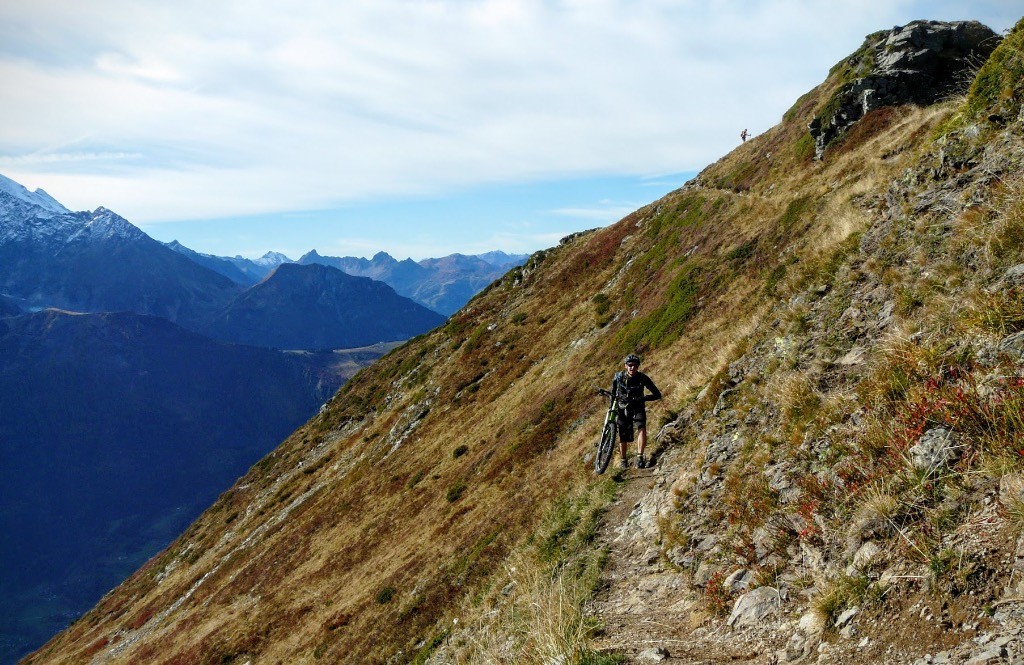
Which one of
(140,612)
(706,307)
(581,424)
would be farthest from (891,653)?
(140,612)

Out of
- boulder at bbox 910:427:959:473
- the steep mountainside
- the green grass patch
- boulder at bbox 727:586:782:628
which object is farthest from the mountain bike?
the green grass patch

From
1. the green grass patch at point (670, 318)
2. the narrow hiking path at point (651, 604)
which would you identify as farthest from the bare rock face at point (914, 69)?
the narrow hiking path at point (651, 604)

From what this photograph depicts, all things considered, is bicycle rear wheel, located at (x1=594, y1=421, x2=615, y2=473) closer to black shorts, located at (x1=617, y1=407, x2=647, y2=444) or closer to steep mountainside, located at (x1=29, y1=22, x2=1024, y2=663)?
black shorts, located at (x1=617, y1=407, x2=647, y2=444)

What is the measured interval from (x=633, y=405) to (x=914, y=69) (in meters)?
33.8

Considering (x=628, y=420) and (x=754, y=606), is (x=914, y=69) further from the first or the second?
(x=754, y=606)

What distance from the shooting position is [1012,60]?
10.9 m

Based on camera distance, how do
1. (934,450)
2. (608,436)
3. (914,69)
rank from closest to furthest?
(934,450) → (608,436) → (914,69)

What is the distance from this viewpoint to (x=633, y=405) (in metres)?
13.9

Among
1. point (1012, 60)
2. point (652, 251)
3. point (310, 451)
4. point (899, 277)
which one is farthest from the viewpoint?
point (310, 451)

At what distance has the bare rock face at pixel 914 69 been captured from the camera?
3281 cm

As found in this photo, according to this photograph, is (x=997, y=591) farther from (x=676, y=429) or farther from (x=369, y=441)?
(x=369, y=441)

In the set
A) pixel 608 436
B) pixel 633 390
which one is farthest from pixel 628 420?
pixel 608 436

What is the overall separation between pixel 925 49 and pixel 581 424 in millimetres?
31965

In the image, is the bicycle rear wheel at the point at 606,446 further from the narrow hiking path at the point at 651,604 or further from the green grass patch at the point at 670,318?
the green grass patch at the point at 670,318
